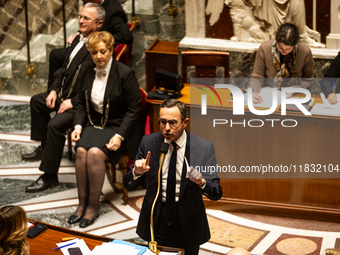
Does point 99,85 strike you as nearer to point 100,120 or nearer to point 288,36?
point 100,120

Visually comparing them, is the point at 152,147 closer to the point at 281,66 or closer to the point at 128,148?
the point at 128,148

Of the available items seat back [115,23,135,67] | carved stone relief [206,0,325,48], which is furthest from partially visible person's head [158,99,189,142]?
carved stone relief [206,0,325,48]

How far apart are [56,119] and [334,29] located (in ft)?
9.19

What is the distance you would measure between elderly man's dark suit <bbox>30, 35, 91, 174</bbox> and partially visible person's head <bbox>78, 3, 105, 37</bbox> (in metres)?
0.20

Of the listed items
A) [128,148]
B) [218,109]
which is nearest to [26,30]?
[128,148]

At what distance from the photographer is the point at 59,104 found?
5.02 m

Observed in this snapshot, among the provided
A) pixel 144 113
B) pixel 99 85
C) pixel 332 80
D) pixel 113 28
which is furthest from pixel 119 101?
pixel 332 80

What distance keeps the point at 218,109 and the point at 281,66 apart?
667 millimetres

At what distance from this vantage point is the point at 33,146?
566 cm

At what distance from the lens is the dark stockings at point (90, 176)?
4336 mm

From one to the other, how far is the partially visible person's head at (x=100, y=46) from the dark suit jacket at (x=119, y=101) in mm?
155

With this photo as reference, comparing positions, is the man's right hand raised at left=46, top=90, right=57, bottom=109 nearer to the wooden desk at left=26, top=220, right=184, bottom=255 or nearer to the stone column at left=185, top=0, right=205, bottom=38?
the stone column at left=185, top=0, right=205, bottom=38

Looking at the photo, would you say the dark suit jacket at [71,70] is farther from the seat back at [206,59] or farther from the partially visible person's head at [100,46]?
the seat back at [206,59]

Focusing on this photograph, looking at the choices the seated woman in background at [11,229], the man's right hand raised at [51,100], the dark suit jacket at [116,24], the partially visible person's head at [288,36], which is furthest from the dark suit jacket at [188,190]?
the dark suit jacket at [116,24]
